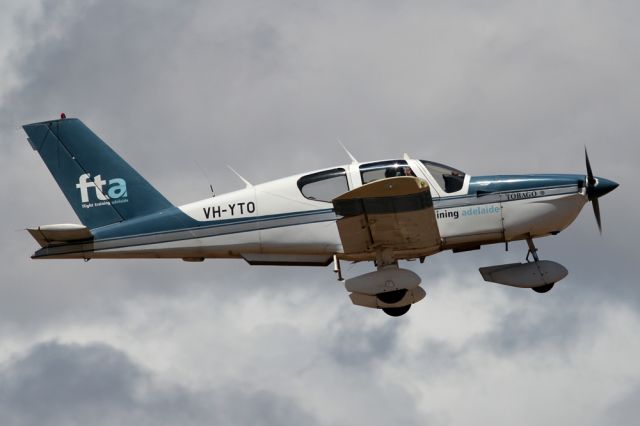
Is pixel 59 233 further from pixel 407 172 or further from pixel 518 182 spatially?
pixel 518 182

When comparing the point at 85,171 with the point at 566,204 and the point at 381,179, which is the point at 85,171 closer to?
the point at 381,179

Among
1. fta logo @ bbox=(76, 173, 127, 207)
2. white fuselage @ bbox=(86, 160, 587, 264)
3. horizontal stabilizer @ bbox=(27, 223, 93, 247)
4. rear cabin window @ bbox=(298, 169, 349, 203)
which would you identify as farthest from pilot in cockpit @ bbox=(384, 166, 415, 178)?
horizontal stabilizer @ bbox=(27, 223, 93, 247)

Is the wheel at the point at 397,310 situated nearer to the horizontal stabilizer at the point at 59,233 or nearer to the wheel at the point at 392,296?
the wheel at the point at 392,296

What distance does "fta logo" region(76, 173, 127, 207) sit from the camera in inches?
785

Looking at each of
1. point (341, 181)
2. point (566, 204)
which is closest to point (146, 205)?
point (341, 181)

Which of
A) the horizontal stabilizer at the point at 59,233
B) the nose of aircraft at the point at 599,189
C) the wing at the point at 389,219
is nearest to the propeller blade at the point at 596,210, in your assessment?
the nose of aircraft at the point at 599,189

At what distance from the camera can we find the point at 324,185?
18.8 m

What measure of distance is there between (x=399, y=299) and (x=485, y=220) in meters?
1.94

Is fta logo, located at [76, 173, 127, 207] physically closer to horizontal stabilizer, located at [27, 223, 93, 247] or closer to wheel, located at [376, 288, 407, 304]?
horizontal stabilizer, located at [27, 223, 93, 247]

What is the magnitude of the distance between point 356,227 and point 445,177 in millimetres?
1832

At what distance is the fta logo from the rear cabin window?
3359 millimetres

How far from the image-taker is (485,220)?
736 inches

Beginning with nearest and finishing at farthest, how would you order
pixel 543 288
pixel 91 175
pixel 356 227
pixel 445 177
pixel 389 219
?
pixel 389 219, pixel 356 227, pixel 445 177, pixel 543 288, pixel 91 175

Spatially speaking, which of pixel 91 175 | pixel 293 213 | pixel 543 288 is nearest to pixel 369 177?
pixel 293 213
